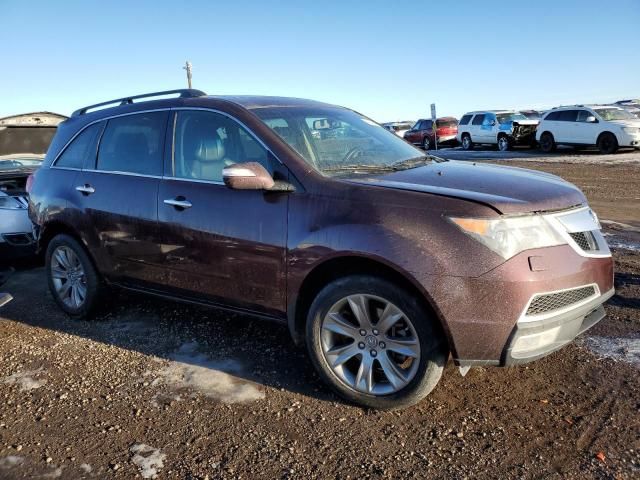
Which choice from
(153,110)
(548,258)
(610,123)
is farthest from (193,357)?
(610,123)

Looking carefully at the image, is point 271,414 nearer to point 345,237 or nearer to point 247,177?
point 345,237

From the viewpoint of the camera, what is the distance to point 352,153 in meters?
3.90

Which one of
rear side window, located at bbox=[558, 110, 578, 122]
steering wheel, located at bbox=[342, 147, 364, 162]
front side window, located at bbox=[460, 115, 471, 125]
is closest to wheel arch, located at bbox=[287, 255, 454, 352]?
steering wheel, located at bbox=[342, 147, 364, 162]

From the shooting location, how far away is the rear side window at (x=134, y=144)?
425 centimetres

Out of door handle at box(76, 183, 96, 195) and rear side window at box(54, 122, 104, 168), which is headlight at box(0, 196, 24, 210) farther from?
door handle at box(76, 183, 96, 195)

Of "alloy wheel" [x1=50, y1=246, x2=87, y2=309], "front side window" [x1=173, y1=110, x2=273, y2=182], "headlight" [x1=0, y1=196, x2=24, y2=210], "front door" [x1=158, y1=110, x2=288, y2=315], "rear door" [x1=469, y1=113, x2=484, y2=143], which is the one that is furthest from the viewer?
"rear door" [x1=469, y1=113, x2=484, y2=143]

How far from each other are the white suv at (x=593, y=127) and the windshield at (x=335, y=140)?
18370 millimetres

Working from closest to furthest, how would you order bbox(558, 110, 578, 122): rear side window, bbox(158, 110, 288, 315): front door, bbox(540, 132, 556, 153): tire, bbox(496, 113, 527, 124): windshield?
1. bbox(158, 110, 288, 315): front door
2. bbox(558, 110, 578, 122): rear side window
3. bbox(540, 132, 556, 153): tire
4. bbox(496, 113, 527, 124): windshield

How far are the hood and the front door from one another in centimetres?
64

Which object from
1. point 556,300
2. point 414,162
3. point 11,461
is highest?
point 414,162

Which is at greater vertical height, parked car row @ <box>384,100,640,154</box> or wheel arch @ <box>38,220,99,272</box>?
parked car row @ <box>384,100,640,154</box>

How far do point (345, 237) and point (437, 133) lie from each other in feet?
91.2

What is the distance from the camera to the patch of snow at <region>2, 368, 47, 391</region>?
3799 mm

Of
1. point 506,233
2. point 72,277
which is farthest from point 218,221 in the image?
point 72,277
